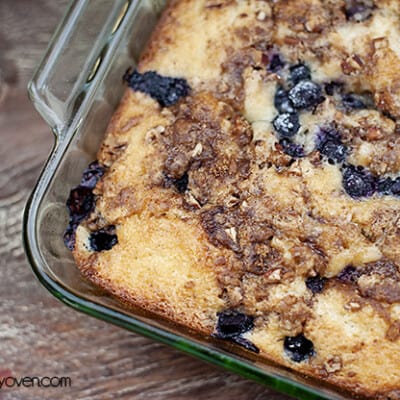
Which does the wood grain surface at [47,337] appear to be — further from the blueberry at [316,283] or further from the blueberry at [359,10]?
the blueberry at [359,10]

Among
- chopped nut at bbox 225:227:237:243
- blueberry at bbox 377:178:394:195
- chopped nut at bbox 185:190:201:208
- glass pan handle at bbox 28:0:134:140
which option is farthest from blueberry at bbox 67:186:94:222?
blueberry at bbox 377:178:394:195

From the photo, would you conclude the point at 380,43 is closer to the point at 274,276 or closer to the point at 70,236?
the point at 274,276

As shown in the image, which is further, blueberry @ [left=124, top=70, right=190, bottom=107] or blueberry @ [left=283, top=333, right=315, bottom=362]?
blueberry @ [left=124, top=70, right=190, bottom=107]

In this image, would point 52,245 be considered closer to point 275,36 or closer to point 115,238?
point 115,238

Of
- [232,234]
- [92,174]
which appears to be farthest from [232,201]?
[92,174]

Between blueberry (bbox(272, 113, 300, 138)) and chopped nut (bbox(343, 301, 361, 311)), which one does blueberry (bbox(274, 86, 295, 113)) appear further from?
chopped nut (bbox(343, 301, 361, 311))

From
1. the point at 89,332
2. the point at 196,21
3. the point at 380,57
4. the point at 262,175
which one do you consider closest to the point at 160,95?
the point at 196,21
